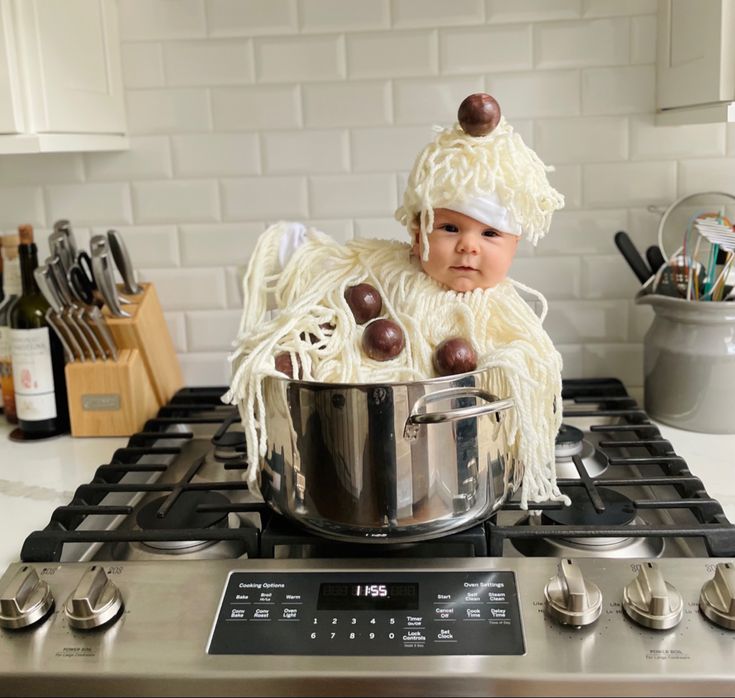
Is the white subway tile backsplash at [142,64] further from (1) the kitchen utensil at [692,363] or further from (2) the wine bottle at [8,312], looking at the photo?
(1) the kitchen utensil at [692,363]

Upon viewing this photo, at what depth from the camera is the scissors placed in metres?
1.19

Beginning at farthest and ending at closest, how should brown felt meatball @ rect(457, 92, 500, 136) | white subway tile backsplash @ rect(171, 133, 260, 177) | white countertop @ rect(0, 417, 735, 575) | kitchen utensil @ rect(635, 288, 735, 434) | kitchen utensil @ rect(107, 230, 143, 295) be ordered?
white subway tile backsplash @ rect(171, 133, 260, 177)
kitchen utensil @ rect(107, 230, 143, 295)
kitchen utensil @ rect(635, 288, 735, 434)
white countertop @ rect(0, 417, 735, 575)
brown felt meatball @ rect(457, 92, 500, 136)

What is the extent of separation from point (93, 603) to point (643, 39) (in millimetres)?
1030

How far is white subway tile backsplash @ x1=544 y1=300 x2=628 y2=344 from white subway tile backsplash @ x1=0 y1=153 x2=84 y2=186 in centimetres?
76

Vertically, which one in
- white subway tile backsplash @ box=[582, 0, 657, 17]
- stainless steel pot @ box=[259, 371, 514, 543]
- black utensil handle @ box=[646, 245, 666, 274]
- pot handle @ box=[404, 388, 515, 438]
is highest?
white subway tile backsplash @ box=[582, 0, 657, 17]

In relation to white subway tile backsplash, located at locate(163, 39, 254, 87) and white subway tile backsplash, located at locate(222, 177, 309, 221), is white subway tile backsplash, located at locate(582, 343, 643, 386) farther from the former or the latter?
white subway tile backsplash, located at locate(163, 39, 254, 87)

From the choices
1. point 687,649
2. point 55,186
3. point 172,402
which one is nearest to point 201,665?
point 687,649

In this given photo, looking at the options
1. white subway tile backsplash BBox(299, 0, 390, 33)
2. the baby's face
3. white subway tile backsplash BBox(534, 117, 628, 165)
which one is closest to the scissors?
white subway tile backsplash BBox(299, 0, 390, 33)

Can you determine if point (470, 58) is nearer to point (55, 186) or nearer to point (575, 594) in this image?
point (55, 186)

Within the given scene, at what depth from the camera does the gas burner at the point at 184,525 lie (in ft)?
2.83

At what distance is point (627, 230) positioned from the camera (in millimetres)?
1299

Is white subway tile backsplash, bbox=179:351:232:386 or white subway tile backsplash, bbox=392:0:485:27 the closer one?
white subway tile backsplash, bbox=392:0:485:27

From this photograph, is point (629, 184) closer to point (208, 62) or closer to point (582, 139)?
point (582, 139)

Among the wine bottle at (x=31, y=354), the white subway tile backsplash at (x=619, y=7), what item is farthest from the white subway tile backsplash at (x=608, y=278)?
the wine bottle at (x=31, y=354)
